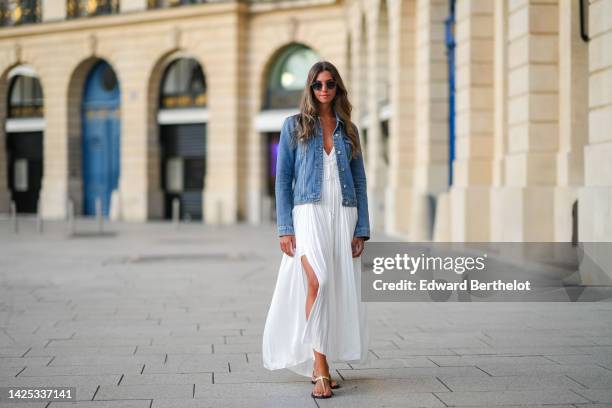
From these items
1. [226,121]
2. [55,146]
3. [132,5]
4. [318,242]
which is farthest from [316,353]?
[55,146]

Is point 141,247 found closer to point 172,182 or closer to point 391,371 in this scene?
point 391,371

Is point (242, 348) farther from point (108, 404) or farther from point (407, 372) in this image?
point (108, 404)

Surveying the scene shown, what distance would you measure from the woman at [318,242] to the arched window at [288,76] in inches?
937

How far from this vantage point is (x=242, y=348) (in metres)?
6.32

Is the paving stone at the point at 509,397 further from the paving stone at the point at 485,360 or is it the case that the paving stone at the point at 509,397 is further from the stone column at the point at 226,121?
the stone column at the point at 226,121

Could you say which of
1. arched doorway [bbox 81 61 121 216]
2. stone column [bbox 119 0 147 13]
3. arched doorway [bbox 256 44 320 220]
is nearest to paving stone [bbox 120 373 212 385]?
arched doorway [bbox 256 44 320 220]

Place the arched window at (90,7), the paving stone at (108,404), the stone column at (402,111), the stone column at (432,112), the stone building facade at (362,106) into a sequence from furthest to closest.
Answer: the arched window at (90,7) → the stone column at (402,111) → the stone column at (432,112) → the stone building facade at (362,106) → the paving stone at (108,404)

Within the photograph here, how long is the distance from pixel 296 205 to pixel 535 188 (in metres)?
6.87

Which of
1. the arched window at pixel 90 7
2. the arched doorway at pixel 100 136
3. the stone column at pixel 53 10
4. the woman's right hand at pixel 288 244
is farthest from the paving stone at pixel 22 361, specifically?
the stone column at pixel 53 10

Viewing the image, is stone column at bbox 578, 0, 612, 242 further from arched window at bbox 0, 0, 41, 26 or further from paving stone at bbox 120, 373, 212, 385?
arched window at bbox 0, 0, 41, 26

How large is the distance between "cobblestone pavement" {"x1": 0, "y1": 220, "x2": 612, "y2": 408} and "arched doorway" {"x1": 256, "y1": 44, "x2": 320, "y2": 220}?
1770 centimetres

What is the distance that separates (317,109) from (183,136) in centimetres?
2597

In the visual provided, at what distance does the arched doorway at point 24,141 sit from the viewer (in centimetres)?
3419

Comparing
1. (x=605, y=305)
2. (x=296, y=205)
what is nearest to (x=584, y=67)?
(x=605, y=305)
